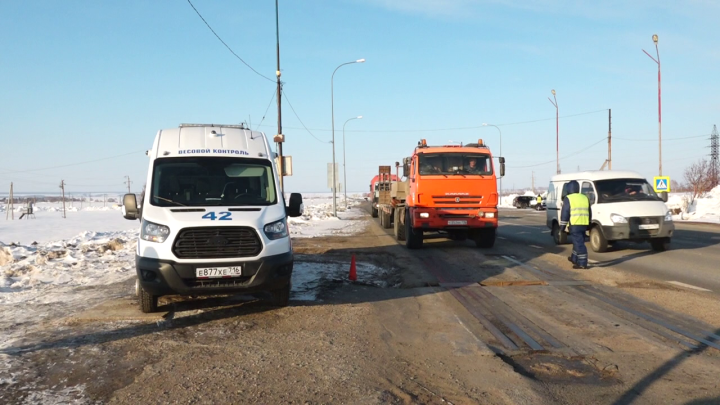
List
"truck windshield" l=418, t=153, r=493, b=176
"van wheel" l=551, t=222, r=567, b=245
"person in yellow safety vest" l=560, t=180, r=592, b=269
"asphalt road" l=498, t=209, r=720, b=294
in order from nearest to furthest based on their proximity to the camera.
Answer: "asphalt road" l=498, t=209, r=720, b=294 → "person in yellow safety vest" l=560, t=180, r=592, b=269 → "truck windshield" l=418, t=153, r=493, b=176 → "van wheel" l=551, t=222, r=567, b=245

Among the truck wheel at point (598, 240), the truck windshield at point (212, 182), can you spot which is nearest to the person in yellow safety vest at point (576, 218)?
the truck wheel at point (598, 240)

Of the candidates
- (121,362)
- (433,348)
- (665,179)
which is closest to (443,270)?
(433,348)

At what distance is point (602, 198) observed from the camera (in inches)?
528

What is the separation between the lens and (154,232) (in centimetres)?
659

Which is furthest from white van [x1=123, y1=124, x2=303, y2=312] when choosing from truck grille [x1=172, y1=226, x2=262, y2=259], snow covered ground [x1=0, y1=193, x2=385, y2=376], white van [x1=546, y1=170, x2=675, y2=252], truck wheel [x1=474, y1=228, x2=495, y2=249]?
white van [x1=546, y1=170, x2=675, y2=252]

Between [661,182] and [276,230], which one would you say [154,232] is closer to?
[276,230]

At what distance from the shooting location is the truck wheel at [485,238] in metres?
14.5

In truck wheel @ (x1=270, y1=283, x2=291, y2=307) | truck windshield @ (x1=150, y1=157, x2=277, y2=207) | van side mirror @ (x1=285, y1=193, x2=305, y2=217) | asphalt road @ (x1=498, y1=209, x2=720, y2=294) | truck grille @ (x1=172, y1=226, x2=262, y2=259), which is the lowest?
asphalt road @ (x1=498, y1=209, x2=720, y2=294)

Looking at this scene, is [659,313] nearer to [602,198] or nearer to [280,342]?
[280,342]

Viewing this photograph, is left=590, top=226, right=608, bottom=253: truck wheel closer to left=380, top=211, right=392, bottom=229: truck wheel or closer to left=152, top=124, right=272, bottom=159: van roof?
A: left=152, top=124, right=272, bottom=159: van roof

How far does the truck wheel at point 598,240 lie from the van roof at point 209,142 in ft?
29.5

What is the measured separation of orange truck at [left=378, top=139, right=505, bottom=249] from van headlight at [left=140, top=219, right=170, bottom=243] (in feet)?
27.8

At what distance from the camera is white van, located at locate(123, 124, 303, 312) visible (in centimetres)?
650

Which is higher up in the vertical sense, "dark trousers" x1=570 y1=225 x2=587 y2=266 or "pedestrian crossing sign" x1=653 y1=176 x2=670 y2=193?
"pedestrian crossing sign" x1=653 y1=176 x2=670 y2=193
